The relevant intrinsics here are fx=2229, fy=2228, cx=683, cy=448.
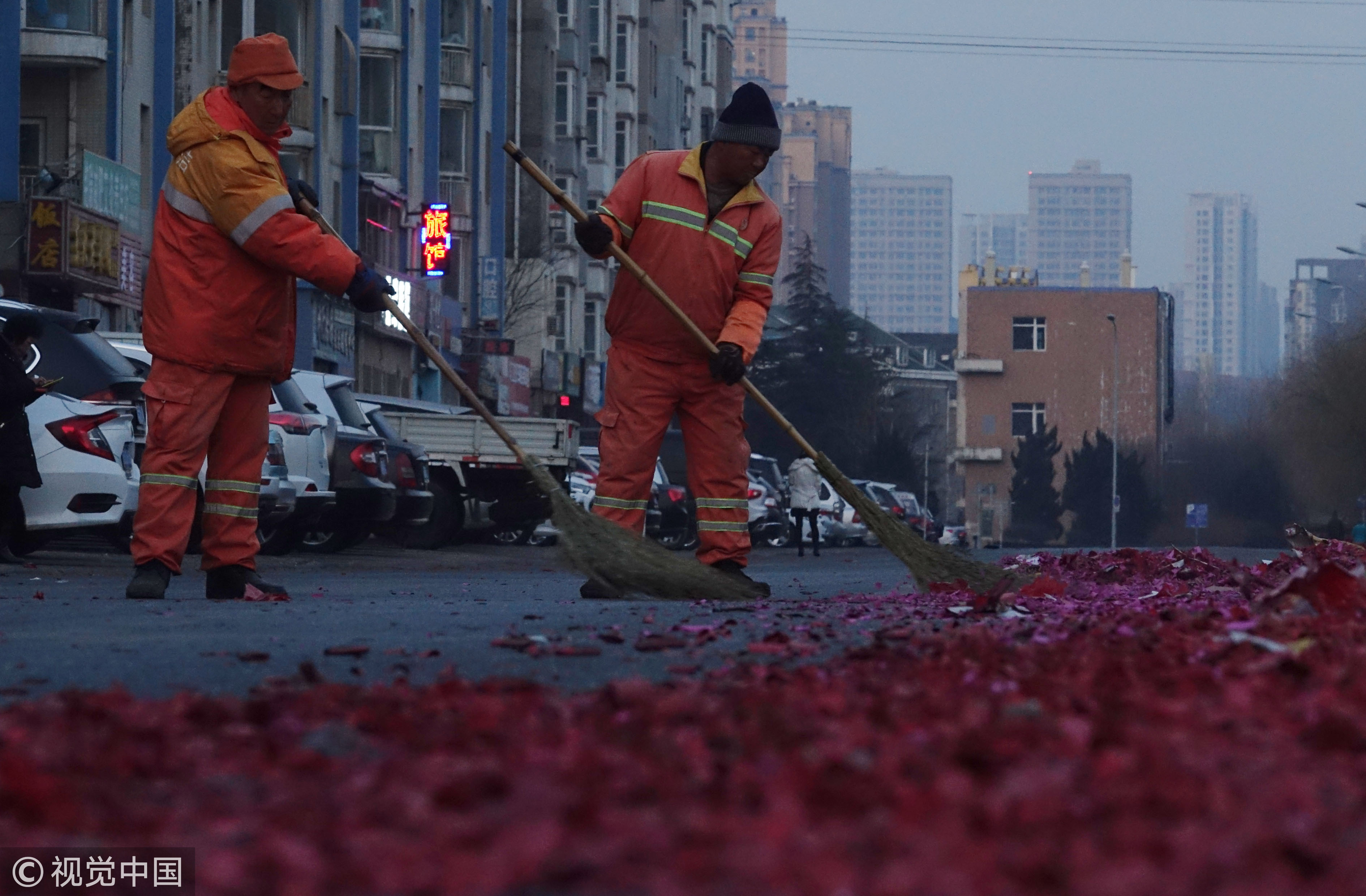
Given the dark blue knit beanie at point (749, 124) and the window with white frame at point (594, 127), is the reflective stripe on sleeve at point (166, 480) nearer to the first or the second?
the dark blue knit beanie at point (749, 124)

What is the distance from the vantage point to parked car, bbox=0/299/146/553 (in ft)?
40.8

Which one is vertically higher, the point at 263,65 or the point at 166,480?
the point at 263,65

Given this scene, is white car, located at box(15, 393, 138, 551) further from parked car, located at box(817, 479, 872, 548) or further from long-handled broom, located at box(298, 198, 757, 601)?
parked car, located at box(817, 479, 872, 548)

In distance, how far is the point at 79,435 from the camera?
492 inches

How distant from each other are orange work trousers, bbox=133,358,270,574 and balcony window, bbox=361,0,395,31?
3821 centimetres

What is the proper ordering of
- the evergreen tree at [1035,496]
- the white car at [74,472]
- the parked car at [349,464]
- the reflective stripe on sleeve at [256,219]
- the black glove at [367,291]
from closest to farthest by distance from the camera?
the reflective stripe on sleeve at [256,219], the black glove at [367,291], the white car at [74,472], the parked car at [349,464], the evergreen tree at [1035,496]

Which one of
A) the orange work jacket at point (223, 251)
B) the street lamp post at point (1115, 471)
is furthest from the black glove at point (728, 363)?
the street lamp post at point (1115, 471)

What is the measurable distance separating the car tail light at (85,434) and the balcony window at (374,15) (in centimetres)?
3377

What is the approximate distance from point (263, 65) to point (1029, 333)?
351 feet

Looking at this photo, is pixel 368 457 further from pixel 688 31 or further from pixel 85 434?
pixel 688 31

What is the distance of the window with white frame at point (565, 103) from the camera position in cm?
6462

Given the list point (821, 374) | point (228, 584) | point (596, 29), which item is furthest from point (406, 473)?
point (821, 374)

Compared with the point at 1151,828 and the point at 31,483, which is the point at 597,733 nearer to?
the point at 1151,828

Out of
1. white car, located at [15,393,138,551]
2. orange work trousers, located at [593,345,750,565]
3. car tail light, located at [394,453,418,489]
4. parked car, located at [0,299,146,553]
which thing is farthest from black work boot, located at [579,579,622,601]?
car tail light, located at [394,453,418,489]
